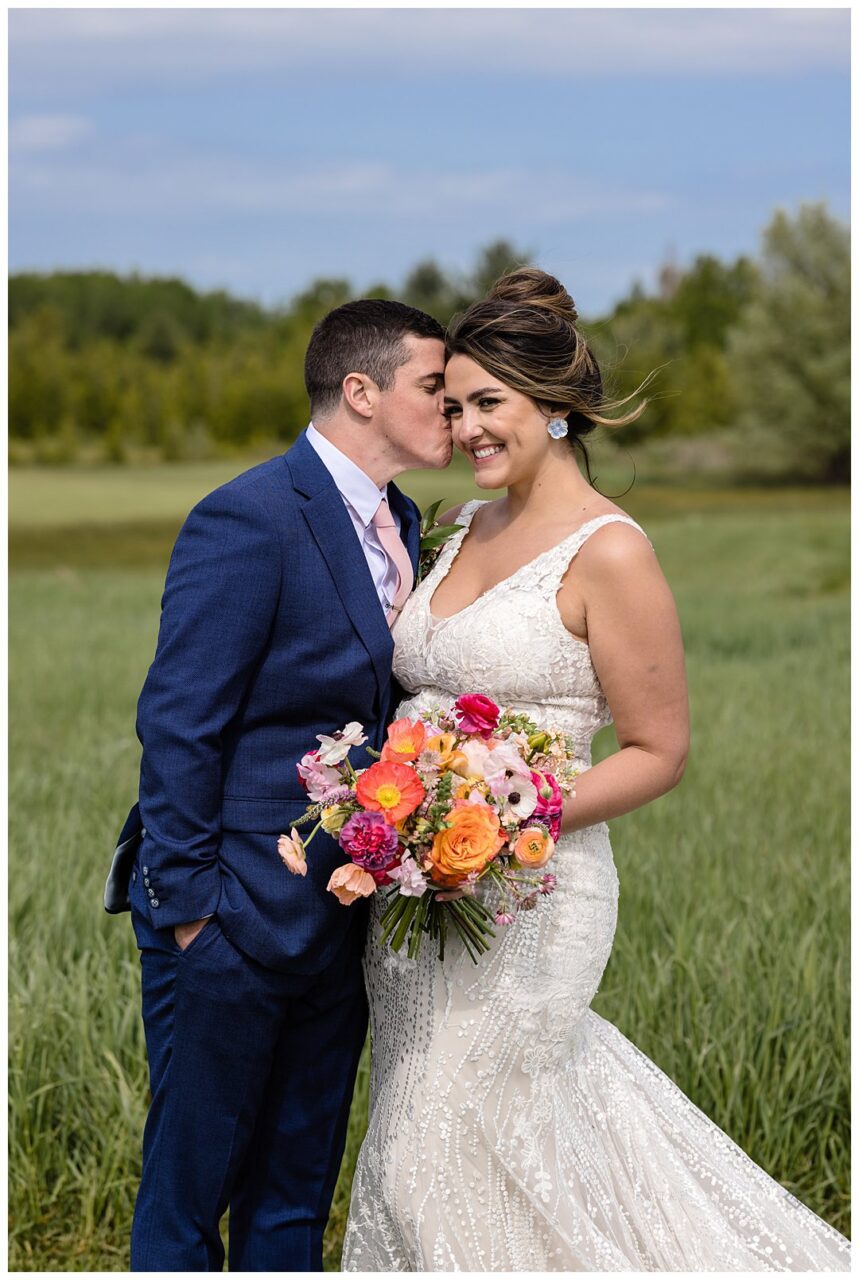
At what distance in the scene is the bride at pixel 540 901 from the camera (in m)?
3.16

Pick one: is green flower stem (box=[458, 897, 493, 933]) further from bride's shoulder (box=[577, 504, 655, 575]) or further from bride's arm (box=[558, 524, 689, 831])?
bride's shoulder (box=[577, 504, 655, 575])

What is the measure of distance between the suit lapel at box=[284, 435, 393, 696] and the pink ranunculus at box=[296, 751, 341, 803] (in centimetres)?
39

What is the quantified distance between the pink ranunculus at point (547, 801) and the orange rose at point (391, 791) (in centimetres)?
24

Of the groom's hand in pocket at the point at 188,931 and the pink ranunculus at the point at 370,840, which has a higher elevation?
the pink ranunculus at the point at 370,840

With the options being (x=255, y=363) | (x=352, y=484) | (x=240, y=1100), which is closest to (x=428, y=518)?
(x=352, y=484)

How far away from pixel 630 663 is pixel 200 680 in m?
0.99

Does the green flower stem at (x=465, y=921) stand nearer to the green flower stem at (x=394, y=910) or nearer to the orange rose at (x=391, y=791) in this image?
the green flower stem at (x=394, y=910)

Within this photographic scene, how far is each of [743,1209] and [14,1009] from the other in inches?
102

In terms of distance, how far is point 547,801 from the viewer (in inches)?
109

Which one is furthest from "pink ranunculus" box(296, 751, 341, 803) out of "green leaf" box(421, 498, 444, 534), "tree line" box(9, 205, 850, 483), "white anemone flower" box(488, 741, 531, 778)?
→ "tree line" box(9, 205, 850, 483)

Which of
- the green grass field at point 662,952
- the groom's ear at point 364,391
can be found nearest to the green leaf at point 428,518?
the groom's ear at point 364,391

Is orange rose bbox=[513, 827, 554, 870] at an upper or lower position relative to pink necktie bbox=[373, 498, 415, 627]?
lower

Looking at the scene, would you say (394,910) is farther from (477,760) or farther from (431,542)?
(431,542)

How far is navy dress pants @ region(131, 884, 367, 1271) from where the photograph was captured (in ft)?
10.2
